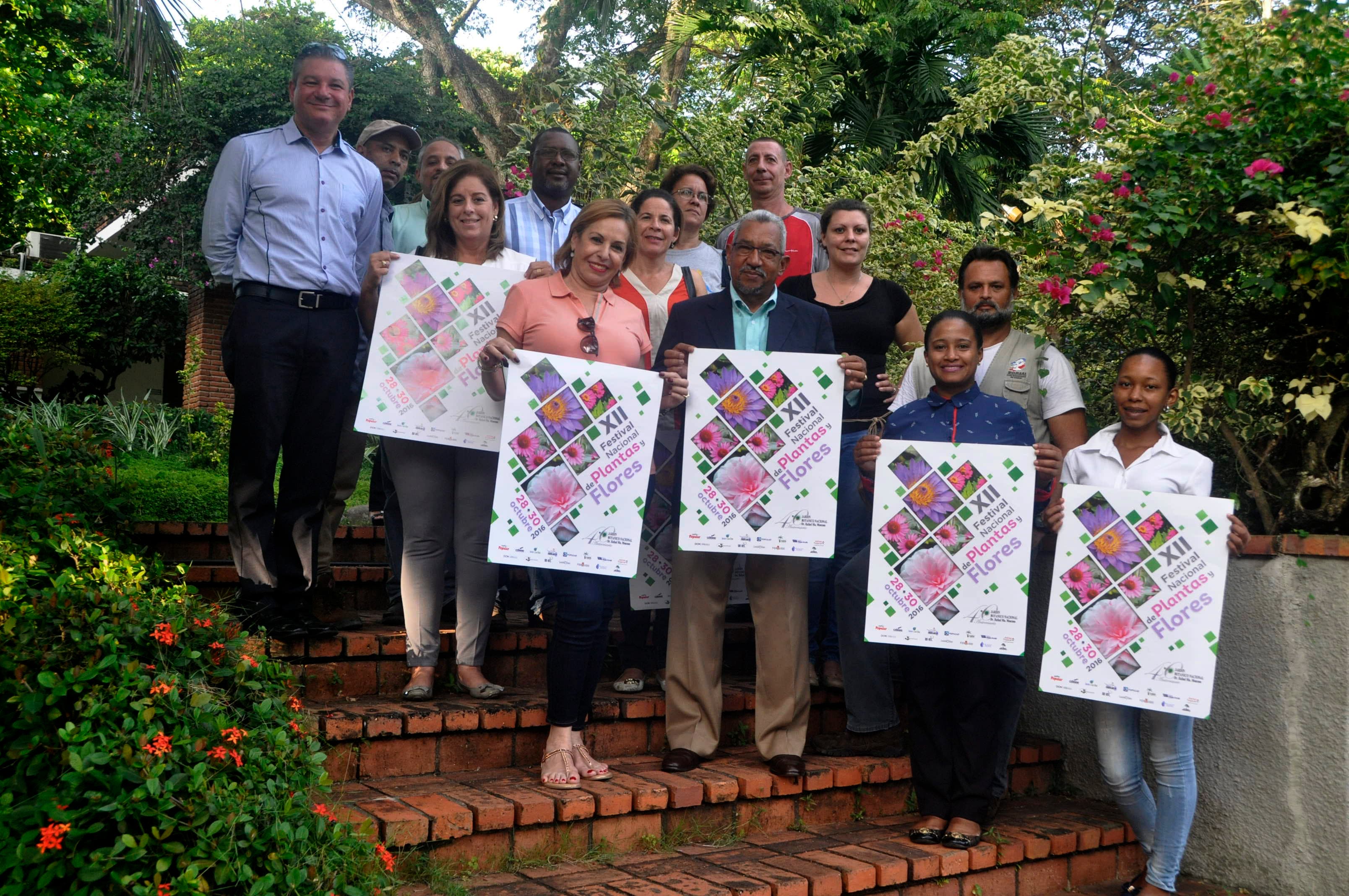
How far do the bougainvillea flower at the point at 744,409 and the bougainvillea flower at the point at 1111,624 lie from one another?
1.34 m

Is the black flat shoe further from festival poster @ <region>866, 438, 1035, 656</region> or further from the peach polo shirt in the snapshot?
the peach polo shirt

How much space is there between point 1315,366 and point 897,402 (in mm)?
1619

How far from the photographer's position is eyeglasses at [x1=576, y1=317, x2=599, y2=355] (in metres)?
4.09

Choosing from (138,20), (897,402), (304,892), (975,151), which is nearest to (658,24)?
(975,151)

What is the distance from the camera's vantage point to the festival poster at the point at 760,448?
4.04m

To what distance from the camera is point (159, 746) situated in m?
2.75

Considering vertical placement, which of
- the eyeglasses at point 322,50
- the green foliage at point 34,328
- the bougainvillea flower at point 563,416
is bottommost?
the bougainvillea flower at point 563,416

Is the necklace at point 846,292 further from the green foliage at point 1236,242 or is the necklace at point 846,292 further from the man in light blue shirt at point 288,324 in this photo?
the man in light blue shirt at point 288,324

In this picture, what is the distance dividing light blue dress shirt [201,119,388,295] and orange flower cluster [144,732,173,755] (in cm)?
195

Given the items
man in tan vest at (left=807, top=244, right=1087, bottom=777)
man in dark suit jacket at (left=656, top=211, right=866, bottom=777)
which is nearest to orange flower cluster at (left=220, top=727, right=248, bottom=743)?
man in dark suit jacket at (left=656, top=211, right=866, bottom=777)

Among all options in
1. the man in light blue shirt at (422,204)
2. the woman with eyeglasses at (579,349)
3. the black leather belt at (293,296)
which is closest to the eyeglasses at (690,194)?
the man in light blue shirt at (422,204)

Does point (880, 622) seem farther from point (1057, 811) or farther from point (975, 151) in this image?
point (975, 151)

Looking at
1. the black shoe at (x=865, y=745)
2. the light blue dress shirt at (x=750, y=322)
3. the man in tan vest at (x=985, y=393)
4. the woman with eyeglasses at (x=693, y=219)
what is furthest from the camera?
the woman with eyeglasses at (x=693, y=219)

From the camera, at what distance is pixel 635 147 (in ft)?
33.7
